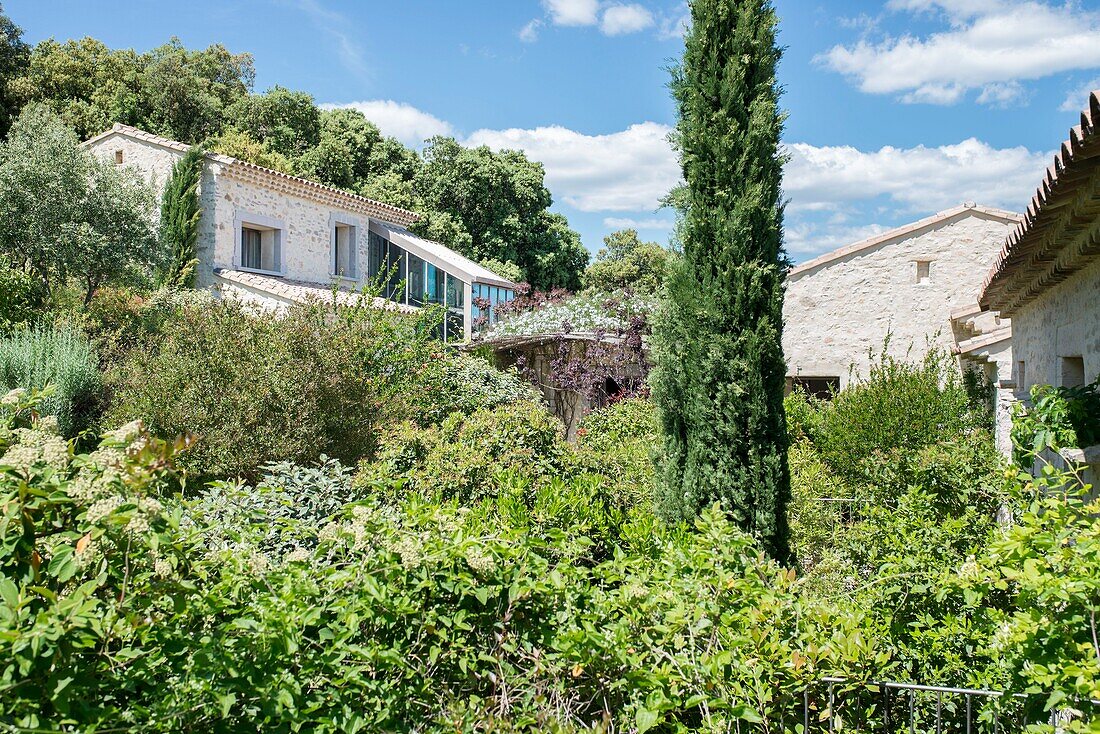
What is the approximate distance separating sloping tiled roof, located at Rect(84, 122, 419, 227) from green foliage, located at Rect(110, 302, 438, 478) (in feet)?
33.7

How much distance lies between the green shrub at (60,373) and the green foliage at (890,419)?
1094 cm

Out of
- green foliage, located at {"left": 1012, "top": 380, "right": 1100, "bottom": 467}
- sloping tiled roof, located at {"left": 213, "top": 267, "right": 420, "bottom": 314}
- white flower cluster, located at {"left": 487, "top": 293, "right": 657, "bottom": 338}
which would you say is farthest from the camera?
sloping tiled roof, located at {"left": 213, "top": 267, "right": 420, "bottom": 314}

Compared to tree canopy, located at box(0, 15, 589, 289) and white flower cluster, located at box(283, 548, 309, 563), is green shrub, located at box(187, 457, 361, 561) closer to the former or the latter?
white flower cluster, located at box(283, 548, 309, 563)

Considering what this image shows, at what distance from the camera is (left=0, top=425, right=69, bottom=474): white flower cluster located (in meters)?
2.19

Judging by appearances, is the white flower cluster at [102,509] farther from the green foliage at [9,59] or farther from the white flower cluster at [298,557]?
the green foliage at [9,59]

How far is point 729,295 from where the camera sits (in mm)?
5496

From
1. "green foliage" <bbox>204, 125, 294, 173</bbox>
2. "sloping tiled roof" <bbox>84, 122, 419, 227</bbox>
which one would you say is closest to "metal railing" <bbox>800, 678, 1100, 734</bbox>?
"sloping tiled roof" <bbox>84, 122, 419, 227</bbox>

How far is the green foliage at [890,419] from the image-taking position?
31.5 ft

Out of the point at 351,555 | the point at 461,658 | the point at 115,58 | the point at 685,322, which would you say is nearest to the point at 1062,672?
the point at 461,658

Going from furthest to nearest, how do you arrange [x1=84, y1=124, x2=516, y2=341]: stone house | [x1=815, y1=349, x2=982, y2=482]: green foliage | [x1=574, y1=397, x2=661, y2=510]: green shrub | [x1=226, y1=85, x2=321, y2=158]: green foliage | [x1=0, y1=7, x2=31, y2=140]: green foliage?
[x1=226, y1=85, x2=321, y2=158]: green foliage < [x1=0, y1=7, x2=31, y2=140]: green foliage < [x1=84, y1=124, x2=516, y2=341]: stone house < [x1=815, y1=349, x2=982, y2=482]: green foliage < [x1=574, y1=397, x2=661, y2=510]: green shrub

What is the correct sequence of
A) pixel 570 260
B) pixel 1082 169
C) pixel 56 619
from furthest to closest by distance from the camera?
pixel 570 260 < pixel 1082 169 < pixel 56 619

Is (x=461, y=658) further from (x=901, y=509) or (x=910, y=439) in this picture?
(x=910, y=439)

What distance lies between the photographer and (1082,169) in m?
3.27

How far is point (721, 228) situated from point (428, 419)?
515cm
